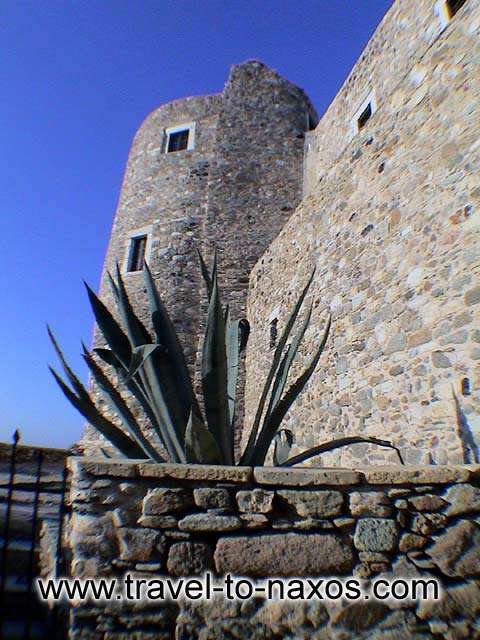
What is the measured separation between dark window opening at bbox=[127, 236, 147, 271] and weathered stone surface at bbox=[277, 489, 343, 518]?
810cm

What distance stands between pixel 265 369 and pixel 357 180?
318 cm

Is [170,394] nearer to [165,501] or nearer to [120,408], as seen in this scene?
[120,408]

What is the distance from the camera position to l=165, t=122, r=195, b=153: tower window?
33.7 feet

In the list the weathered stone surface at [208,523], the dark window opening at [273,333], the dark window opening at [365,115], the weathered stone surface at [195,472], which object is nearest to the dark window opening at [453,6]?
the dark window opening at [365,115]

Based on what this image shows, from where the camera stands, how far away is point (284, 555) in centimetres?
158

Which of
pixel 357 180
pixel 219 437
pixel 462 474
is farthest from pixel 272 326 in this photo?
pixel 462 474

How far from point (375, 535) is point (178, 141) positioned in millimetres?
10404

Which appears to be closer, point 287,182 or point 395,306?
point 395,306

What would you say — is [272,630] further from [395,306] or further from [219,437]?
[395,306]

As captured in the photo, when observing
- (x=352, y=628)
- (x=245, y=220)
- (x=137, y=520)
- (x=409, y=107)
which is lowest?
(x=352, y=628)

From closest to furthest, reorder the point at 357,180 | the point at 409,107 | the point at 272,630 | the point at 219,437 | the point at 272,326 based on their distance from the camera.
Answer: the point at 272,630
the point at 219,437
the point at 409,107
the point at 357,180
the point at 272,326

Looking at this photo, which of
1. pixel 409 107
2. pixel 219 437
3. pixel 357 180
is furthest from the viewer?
pixel 357 180

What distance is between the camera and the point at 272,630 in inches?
59.8

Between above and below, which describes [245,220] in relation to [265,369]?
above
